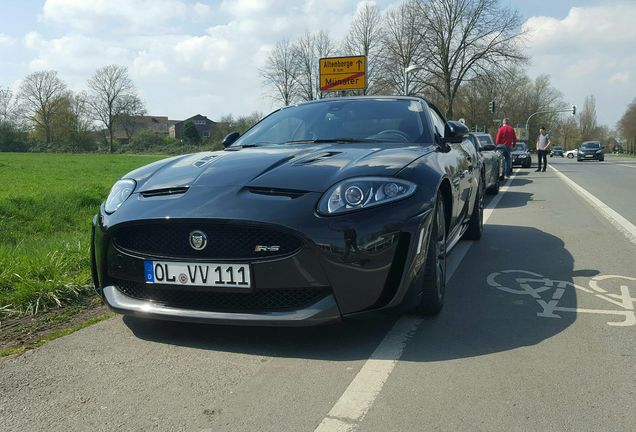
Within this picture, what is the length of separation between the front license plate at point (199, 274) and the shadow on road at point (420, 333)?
42 centimetres

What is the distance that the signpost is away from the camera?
24078mm

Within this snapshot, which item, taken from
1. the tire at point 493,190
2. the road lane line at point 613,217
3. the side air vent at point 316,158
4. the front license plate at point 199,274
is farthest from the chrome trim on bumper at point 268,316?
the tire at point 493,190

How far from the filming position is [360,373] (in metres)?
2.74

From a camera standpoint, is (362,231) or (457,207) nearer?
(362,231)

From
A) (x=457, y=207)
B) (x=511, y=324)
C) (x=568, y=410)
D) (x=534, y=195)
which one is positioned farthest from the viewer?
(x=534, y=195)

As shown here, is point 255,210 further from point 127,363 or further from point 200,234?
point 127,363

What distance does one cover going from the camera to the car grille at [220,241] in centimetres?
284

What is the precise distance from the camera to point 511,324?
3.48 m

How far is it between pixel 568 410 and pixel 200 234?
74.0 inches

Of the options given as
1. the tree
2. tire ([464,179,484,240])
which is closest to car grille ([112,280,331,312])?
tire ([464,179,484,240])

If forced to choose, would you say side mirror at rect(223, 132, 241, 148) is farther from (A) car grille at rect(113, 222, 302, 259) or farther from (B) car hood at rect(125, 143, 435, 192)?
(A) car grille at rect(113, 222, 302, 259)

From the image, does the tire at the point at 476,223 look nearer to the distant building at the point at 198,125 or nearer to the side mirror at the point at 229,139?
the side mirror at the point at 229,139

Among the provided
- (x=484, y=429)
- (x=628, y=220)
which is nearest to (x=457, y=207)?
(x=484, y=429)

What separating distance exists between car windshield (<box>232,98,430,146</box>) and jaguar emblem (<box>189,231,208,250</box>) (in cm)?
156
